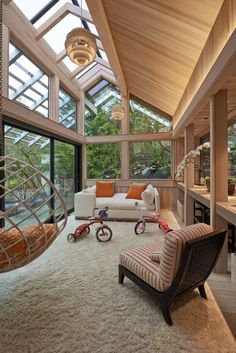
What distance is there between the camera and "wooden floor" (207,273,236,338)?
1724mm

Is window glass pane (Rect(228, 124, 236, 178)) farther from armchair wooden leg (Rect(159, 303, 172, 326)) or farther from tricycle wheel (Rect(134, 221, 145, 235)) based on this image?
armchair wooden leg (Rect(159, 303, 172, 326))

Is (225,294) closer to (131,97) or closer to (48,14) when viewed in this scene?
(48,14)

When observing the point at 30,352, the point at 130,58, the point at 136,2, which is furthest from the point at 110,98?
the point at 30,352

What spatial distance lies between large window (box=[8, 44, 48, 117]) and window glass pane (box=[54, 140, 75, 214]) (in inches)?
47.0

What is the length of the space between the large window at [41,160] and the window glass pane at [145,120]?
2.24 metres

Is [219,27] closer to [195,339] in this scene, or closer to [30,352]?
[195,339]

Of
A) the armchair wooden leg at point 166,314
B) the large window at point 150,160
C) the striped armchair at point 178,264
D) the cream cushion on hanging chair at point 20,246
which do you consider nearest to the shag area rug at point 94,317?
the armchair wooden leg at point 166,314

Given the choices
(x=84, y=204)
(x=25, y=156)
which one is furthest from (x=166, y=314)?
(x=25, y=156)

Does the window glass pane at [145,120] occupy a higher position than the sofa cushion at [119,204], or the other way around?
the window glass pane at [145,120]

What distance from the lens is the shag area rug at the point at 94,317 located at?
1.42 m

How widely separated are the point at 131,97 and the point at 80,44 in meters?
4.38

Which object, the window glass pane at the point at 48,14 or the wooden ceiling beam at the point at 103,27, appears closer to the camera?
the wooden ceiling beam at the point at 103,27

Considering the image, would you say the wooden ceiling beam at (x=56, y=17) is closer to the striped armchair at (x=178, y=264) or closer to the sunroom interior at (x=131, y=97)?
the sunroom interior at (x=131, y=97)

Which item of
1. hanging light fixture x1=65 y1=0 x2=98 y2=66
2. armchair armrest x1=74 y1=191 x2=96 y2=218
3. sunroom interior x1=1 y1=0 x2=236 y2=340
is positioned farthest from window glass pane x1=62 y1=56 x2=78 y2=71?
armchair armrest x1=74 y1=191 x2=96 y2=218
